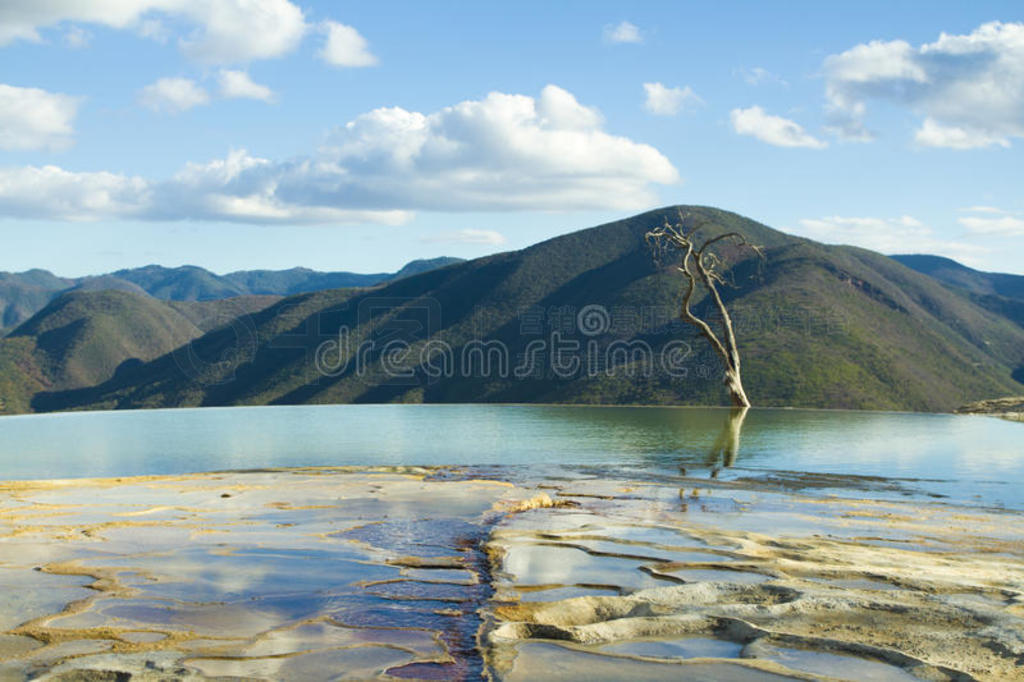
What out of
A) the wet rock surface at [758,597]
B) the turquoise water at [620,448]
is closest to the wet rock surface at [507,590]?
the wet rock surface at [758,597]

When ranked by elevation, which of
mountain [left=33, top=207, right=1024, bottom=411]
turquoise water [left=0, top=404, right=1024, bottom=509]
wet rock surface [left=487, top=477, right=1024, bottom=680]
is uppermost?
mountain [left=33, top=207, right=1024, bottom=411]

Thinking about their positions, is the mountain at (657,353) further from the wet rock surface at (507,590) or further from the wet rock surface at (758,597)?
the wet rock surface at (507,590)

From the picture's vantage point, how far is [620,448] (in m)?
38.9

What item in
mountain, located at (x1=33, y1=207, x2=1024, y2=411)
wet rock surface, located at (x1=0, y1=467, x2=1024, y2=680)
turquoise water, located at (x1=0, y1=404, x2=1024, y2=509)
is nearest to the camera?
wet rock surface, located at (x1=0, y1=467, x2=1024, y2=680)

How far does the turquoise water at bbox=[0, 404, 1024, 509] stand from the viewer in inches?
1165

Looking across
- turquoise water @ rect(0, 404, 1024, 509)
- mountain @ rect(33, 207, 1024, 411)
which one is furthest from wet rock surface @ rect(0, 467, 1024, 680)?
mountain @ rect(33, 207, 1024, 411)

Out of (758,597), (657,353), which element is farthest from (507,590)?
(657,353)

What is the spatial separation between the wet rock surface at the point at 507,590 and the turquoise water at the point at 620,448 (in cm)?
785

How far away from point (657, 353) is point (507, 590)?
113m

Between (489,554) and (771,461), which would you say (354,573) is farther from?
(771,461)

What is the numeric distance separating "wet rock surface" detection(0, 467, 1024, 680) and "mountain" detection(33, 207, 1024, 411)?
6740cm

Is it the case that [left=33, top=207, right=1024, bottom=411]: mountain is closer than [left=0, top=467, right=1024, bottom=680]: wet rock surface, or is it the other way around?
[left=0, top=467, right=1024, bottom=680]: wet rock surface

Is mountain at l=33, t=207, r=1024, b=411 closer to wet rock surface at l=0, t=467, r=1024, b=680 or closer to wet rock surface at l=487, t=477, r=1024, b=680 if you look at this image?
wet rock surface at l=487, t=477, r=1024, b=680

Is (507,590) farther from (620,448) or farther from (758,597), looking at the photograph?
(620,448)
